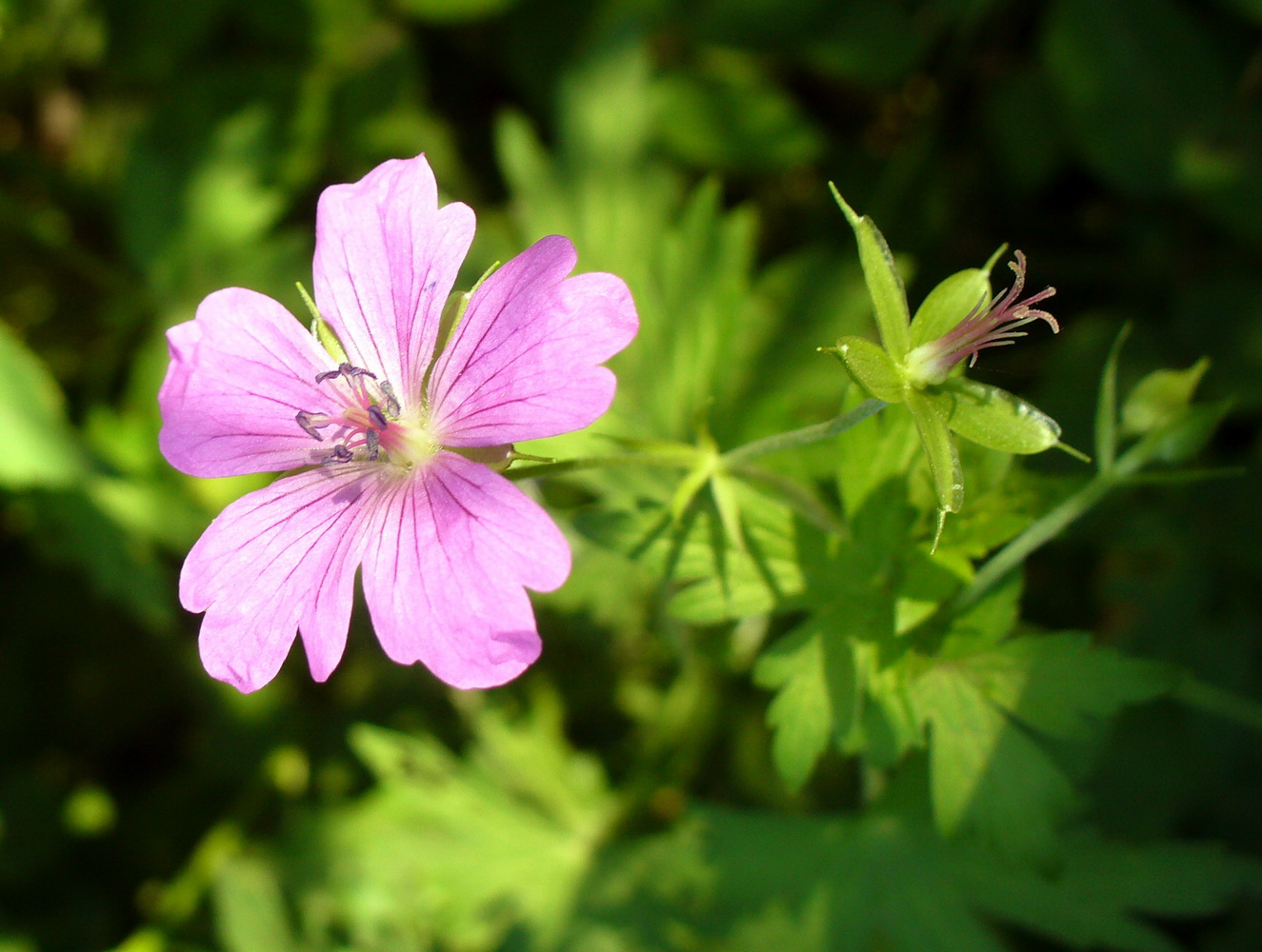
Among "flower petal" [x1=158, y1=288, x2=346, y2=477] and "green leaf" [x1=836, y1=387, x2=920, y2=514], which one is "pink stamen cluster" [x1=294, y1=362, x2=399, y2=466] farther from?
"green leaf" [x1=836, y1=387, x2=920, y2=514]

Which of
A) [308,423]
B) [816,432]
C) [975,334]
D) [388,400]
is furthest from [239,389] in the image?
[975,334]

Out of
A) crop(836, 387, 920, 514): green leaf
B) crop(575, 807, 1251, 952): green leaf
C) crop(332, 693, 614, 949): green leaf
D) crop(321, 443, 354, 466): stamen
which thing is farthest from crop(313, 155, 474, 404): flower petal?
crop(332, 693, 614, 949): green leaf

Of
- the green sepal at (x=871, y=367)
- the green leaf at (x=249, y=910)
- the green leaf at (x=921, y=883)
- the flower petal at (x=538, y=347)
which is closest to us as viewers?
the green sepal at (x=871, y=367)

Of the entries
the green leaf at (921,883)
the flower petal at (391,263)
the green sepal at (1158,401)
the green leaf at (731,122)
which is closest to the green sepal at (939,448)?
the green sepal at (1158,401)

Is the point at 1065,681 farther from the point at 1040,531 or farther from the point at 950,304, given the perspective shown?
the point at 950,304

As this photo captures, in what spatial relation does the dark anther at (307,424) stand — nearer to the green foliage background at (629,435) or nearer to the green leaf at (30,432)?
the green foliage background at (629,435)

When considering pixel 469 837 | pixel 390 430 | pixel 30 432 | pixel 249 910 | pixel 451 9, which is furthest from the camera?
pixel 451 9

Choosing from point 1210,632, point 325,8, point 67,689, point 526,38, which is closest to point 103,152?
point 325,8
